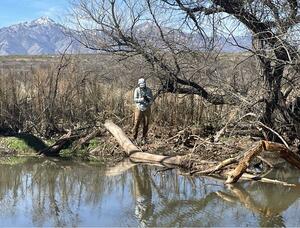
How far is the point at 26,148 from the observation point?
1616 cm

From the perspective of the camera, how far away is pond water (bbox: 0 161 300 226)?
29.2 ft

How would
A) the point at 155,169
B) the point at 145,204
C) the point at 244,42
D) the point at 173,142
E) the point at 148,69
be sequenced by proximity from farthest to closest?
the point at 148,69 → the point at 173,142 → the point at 244,42 → the point at 155,169 → the point at 145,204

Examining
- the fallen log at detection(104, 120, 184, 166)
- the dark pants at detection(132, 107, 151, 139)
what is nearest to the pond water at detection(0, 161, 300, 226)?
the fallen log at detection(104, 120, 184, 166)

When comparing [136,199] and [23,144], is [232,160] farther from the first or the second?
[23,144]

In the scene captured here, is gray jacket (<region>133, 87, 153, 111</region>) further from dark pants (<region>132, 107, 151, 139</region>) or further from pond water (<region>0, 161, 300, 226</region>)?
pond water (<region>0, 161, 300, 226</region>)

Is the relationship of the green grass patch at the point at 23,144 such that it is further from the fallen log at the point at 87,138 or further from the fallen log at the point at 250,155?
the fallen log at the point at 250,155

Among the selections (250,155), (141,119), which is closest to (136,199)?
(250,155)

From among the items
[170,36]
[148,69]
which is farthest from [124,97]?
[170,36]

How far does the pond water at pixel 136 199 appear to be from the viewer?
8.91 meters

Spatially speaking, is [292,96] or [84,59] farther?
[84,59]

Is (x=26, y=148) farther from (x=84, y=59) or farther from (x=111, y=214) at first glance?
(x=111, y=214)

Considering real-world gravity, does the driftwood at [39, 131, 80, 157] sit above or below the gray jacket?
below

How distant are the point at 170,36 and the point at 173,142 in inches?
128

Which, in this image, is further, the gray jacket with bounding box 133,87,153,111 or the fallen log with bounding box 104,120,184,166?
the gray jacket with bounding box 133,87,153,111
